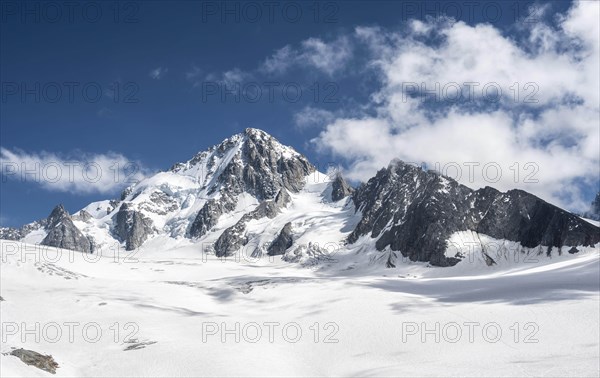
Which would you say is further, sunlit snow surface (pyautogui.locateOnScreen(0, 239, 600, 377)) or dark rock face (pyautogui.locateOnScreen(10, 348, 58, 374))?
dark rock face (pyautogui.locateOnScreen(10, 348, 58, 374))

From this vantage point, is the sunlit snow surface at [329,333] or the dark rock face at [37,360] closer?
the sunlit snow surface at [329,333]

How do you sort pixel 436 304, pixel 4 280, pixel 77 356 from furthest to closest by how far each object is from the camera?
pixel 4 280 → pixel 436 304 → pixel 77 356

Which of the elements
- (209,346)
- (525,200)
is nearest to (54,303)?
(209,346)

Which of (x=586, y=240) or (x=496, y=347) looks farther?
(x=586, y=240)

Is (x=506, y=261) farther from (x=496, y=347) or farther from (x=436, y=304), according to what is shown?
(x=496, y=347)

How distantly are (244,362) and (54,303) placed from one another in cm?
4751

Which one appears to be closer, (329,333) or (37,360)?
(37,360)

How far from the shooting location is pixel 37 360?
40.9 m

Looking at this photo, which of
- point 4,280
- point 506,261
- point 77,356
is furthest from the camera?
point 506,261

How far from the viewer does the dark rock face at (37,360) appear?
4000cm

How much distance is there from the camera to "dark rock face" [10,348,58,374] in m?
40.0

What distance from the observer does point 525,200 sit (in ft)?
610

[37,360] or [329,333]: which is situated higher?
[37,360]

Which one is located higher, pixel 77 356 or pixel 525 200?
pixel 525 200
